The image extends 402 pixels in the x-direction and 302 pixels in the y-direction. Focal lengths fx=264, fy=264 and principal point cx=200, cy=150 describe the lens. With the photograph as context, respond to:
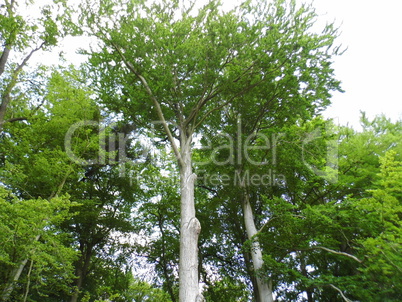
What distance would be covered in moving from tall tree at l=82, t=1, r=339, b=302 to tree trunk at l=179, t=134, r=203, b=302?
26mm

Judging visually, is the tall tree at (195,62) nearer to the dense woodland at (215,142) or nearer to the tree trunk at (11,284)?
the dense woodland at (215,142)

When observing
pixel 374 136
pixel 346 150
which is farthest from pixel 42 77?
pixel 374 136

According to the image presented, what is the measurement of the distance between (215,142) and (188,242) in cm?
561

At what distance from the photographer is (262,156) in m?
9.48

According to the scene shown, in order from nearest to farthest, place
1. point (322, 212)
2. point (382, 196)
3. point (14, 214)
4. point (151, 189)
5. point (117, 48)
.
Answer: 1. point (382, 196)
2. point (14, 214)
3. point (322, 212)
4. point (117, 48)
5. point (151, 189)

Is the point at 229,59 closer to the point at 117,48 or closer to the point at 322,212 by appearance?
the point at 117,48

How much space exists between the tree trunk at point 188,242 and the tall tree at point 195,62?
0.03m

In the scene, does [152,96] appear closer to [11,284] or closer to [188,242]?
[188,242]

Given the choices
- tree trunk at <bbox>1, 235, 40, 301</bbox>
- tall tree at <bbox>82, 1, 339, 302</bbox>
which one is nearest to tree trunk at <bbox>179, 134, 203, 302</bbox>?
tall tree at <bbox>82, 1, 339, 302</bbox>

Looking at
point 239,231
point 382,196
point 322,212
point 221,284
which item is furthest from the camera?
point 221,284

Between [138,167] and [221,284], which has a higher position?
[138,167]

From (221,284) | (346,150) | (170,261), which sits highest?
(346,150)

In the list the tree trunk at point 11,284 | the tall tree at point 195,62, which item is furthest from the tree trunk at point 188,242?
the tree trunk at point 11,284

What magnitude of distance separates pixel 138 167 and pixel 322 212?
10155 millimetres
